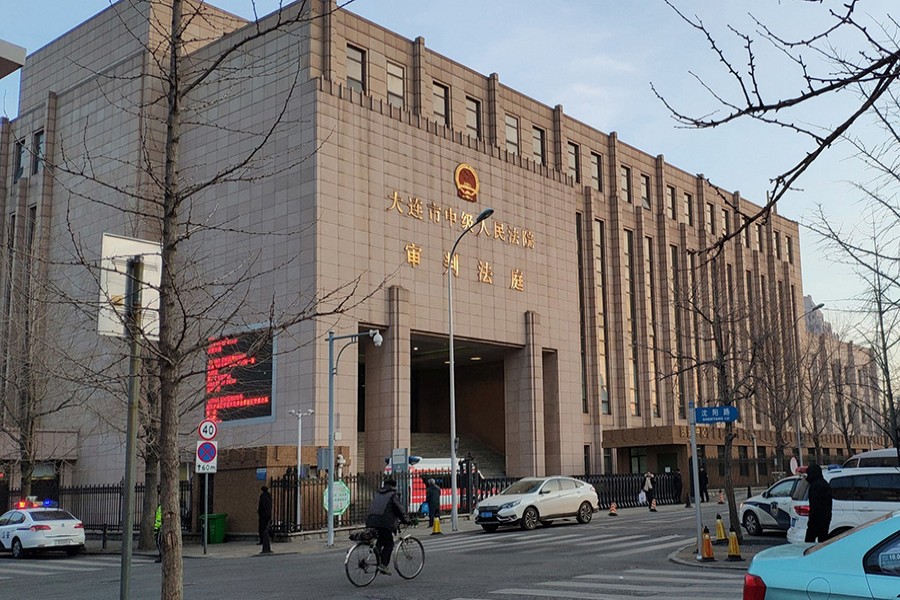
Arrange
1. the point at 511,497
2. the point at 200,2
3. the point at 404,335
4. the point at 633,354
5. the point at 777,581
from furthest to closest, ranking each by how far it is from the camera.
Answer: the point at 633,354 → the point at 404,335 → the point at 511,497 → the point at 200,2 → the point at 777,581

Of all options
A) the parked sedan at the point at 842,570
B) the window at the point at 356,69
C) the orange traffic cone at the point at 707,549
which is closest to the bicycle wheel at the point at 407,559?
the orange traffic cone at the point at 707,549

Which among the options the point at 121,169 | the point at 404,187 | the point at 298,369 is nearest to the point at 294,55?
the point at 404,187

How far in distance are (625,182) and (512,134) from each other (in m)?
13.8

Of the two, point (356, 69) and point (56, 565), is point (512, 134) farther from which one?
point (56, 565)

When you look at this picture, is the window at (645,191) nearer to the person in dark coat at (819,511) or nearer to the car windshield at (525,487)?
the car windshield at (525,487)

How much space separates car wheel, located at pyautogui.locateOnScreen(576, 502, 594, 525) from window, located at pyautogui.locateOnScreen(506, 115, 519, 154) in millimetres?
27682

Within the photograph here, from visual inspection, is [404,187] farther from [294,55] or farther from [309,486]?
[309,486]

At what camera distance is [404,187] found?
44250mm

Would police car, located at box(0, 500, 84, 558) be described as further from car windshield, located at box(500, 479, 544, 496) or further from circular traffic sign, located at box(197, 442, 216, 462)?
car windshield, located at box(500, 479, 544, 496)

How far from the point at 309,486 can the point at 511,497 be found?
6.66 meters

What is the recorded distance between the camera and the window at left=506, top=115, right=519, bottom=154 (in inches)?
2090

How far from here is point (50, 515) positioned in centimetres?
2631

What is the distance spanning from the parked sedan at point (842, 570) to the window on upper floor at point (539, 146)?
50.2 meters

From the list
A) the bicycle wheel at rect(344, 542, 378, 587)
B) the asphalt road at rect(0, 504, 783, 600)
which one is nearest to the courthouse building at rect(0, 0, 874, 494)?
the asphalt road at rect(0, 504, 783, 600)
